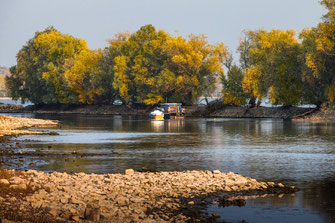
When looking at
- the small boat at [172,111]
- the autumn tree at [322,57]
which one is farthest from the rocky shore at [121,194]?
the small boat at [172,111]

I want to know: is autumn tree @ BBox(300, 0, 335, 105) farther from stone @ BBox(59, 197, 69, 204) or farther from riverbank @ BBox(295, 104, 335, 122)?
stone @ BBox(59, 197, 69, 204)

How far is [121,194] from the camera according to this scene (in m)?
19.8

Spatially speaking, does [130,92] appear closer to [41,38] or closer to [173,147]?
[41,38]

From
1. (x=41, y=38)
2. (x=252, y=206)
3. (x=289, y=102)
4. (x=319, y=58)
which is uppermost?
(x=41, y=38)

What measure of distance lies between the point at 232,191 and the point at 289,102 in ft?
262

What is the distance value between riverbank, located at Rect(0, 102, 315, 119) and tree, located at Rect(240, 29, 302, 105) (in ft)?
17.7

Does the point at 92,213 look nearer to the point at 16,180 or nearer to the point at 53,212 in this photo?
the point at 53,212

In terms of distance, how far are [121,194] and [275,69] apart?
81948 millimetres

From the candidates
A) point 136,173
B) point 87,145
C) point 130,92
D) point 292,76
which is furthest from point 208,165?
point 130,92

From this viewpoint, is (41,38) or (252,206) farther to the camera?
(41,38)

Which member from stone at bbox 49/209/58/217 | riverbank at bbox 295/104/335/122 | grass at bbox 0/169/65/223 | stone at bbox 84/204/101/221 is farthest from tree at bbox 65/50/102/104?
stone at bbox 84/204/101/221

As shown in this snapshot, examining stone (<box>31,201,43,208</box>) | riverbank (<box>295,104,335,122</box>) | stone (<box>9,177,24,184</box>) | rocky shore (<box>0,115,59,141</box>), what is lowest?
stone (<box>31,201,43,208</box>)

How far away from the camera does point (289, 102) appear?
98.7 metres

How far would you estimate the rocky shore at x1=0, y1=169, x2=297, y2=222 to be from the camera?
16.7 m
